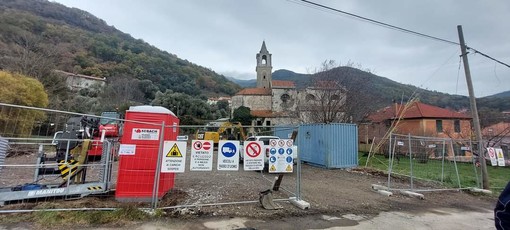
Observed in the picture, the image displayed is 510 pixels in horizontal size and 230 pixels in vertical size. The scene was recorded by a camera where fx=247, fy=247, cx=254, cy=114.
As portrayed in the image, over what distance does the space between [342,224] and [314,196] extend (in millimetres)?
2169

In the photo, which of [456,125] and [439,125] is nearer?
[439,125]

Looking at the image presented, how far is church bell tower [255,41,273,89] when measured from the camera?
66000 mm

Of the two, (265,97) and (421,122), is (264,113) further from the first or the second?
(421,122)

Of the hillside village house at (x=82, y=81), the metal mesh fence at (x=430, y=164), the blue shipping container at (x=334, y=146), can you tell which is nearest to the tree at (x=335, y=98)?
the metal mesh fence at (x=430, y=164)

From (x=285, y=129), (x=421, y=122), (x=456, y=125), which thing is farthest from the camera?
(x=456, y=125)

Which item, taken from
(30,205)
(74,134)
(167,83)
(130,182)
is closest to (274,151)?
(130,182)

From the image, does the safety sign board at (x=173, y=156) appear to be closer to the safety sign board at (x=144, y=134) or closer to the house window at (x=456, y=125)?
the safety sign board at (x=144, y=134)

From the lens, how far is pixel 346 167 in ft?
46.1

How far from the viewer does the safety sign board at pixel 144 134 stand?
588 cm

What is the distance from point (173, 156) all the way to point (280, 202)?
2987mm

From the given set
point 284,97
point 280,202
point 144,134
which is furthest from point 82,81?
point 280,202

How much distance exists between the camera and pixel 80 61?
61844 mm

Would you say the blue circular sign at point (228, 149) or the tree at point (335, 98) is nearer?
the blue circular sign at point (228, 149)

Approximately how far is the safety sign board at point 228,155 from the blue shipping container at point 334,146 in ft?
26.6
